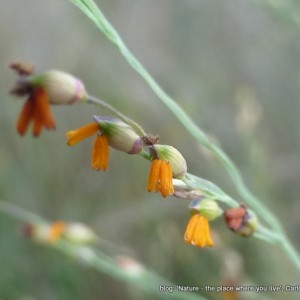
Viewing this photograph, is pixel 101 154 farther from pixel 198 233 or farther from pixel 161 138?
pixel 161 138

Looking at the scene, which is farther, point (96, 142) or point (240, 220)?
point (240, 220)

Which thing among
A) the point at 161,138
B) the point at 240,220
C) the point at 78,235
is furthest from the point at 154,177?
the point at 161,138

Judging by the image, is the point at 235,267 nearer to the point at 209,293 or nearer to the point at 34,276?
the point at 209,293

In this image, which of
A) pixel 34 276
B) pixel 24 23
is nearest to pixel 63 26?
pixel 24 23

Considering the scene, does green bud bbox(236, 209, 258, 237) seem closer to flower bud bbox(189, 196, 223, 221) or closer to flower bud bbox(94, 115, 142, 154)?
flower bud bbox(189, 196, 223, 221)

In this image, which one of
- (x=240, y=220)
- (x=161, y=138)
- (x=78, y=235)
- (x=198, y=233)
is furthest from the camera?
(x=161, y=138)

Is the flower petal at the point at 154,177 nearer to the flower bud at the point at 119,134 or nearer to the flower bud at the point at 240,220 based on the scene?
the flower bud at the point at 119,134
